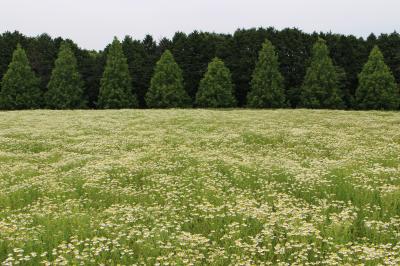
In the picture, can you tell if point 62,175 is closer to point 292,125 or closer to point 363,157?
point 363,157

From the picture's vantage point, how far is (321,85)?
59500mm

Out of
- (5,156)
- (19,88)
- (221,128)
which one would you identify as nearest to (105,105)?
(19,88)

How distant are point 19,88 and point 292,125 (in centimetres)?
4684

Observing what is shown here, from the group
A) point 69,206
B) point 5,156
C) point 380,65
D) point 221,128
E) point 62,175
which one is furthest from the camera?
point 380,65

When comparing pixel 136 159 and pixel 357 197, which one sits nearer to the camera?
pixel 357 197

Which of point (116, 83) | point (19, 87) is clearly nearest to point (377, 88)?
point (116, 83)

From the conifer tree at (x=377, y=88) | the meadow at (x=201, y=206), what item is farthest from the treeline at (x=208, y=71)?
the meadow at (x=201, y=206)

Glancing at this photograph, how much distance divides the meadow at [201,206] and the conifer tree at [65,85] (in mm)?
44156

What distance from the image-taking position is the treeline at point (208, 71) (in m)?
59.7

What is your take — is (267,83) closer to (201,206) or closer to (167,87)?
(167,87)

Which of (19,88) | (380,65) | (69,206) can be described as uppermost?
(380,65)

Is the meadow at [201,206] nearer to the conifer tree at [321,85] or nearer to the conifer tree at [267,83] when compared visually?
the conifer tree at [321,85]

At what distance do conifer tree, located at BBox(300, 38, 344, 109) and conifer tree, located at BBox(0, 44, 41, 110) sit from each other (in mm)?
41137

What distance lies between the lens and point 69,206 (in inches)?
380
